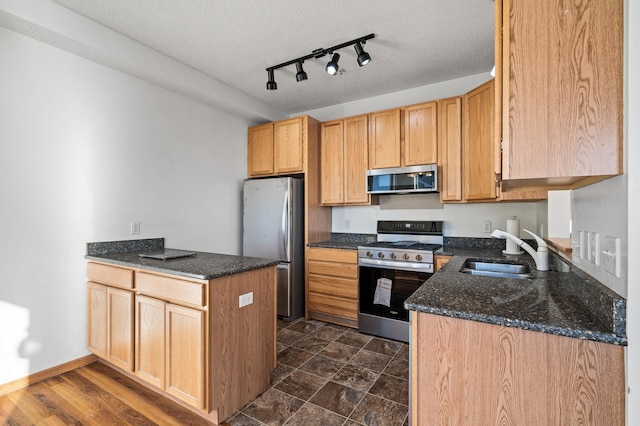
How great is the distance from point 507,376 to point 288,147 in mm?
3166

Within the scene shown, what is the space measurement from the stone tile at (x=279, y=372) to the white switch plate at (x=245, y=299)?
0.71 metres

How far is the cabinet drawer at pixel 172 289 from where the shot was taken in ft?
5.59

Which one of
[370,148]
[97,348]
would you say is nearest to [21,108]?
[97,348]

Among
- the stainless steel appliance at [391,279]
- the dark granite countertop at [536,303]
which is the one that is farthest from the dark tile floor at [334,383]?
the dark granite countertop at [536,303]

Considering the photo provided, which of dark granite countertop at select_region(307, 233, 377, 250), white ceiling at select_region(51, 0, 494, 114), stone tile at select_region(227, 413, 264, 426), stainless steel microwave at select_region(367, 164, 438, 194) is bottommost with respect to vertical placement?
stone tile at select_region(227, 413, 264, 426)

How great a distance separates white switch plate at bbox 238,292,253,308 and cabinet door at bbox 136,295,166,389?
483 millimetres

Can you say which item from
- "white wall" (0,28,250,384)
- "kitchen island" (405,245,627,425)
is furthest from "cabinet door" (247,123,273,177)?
"kitchen island" (405,245,627,425)

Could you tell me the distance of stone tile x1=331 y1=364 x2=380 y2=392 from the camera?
214cm

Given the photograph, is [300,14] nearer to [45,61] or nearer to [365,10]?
[365,10]

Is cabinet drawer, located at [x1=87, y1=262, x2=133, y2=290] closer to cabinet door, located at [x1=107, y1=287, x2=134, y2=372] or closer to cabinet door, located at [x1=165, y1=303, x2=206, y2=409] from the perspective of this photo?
cabinet door, located at [x1=107, y1=287, x2=134, y2=372]

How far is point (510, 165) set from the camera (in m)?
1.01

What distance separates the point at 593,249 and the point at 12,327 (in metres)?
3.38

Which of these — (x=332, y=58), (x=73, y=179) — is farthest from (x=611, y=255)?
(x=73, y=179)

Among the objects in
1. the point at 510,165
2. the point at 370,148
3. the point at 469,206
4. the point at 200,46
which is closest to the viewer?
the point at 510,165
